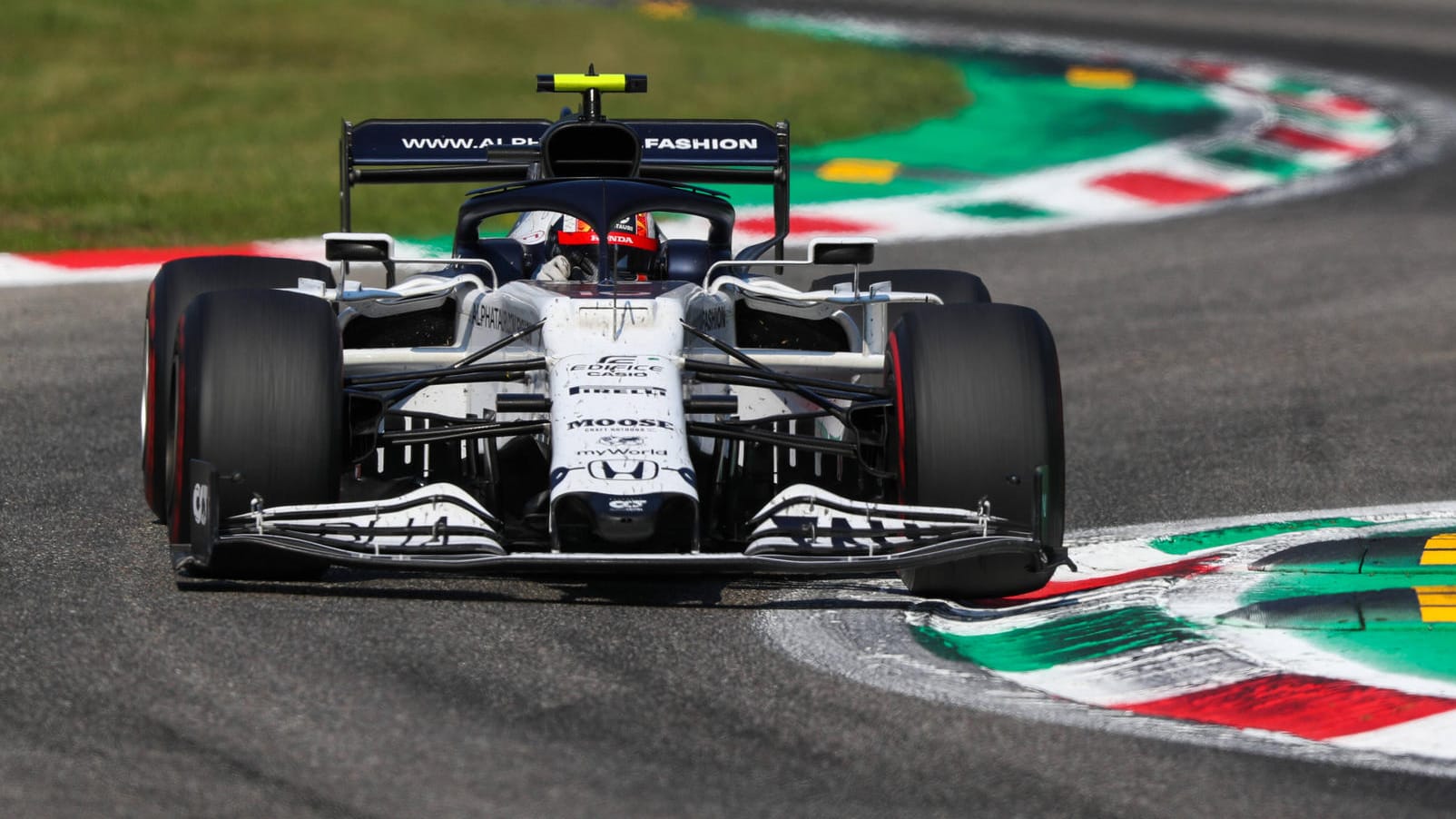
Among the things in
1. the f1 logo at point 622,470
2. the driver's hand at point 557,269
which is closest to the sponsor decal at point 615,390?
the f1 logo at point 622,470

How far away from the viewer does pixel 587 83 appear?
8.50 m

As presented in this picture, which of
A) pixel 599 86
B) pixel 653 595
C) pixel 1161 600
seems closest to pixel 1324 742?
pixel 1161 600

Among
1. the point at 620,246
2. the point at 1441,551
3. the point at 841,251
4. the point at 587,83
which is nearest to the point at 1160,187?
the point at 587,83

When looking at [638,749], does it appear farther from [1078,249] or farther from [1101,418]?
[1078,249]

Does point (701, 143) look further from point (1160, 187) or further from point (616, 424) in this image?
point (1160, 187)

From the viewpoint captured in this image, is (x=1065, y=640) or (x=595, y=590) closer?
(x=1065, y=640)

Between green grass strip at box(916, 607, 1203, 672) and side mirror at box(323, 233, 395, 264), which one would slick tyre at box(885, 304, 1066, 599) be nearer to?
green grass strip at box(916, 607, 1203, 672)

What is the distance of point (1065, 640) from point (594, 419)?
1361 millimetres

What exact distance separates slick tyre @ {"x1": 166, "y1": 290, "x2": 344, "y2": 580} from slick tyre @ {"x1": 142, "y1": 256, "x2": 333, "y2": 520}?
21.9 inches

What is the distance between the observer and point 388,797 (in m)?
4.59

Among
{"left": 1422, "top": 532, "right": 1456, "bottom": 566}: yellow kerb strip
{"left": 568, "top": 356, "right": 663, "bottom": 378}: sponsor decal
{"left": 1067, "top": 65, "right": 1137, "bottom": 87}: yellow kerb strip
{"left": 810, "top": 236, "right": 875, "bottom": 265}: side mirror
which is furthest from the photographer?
{"left": 1067, "top": 65, "right": 1137, "bottom": 87}: yellow kerb strip

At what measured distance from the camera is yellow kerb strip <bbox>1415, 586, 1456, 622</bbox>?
611 cm

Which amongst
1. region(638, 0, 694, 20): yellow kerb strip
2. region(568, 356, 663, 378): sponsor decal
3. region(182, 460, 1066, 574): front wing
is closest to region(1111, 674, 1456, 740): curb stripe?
region(182, 460, 1066, 574): front wing

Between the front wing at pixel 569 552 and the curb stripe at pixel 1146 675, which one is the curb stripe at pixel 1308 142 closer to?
the front wing at pixel 569 552
